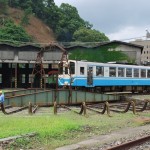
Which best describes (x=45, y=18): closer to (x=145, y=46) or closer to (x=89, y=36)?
(x=89, y=36)

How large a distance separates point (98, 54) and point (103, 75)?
28.8m

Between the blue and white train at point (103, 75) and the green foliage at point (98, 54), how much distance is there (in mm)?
21301

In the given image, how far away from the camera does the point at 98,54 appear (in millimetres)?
62875

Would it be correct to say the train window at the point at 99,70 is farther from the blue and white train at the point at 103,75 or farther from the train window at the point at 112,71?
the train window at the point at 112,71

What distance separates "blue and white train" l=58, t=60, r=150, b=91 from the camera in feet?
105

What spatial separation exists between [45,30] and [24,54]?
294 ft

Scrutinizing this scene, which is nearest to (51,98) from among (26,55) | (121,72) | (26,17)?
(121,72)

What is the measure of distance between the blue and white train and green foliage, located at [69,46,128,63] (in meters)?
21.3

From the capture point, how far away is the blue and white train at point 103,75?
105 feet

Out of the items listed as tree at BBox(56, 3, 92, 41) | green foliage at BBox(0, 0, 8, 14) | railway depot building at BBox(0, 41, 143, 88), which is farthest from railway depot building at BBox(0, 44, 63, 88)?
tree at BBox(56, 3, 92, 41)

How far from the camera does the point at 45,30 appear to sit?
138m

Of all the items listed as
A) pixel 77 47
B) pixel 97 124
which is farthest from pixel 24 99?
pixel 77 47

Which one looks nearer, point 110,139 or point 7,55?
point 110,139

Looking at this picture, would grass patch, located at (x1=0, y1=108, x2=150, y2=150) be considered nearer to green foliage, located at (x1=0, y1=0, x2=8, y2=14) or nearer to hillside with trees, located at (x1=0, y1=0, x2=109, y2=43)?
hillside with trees, located at (x1=0, y1=0, x2=109, y2=43)
